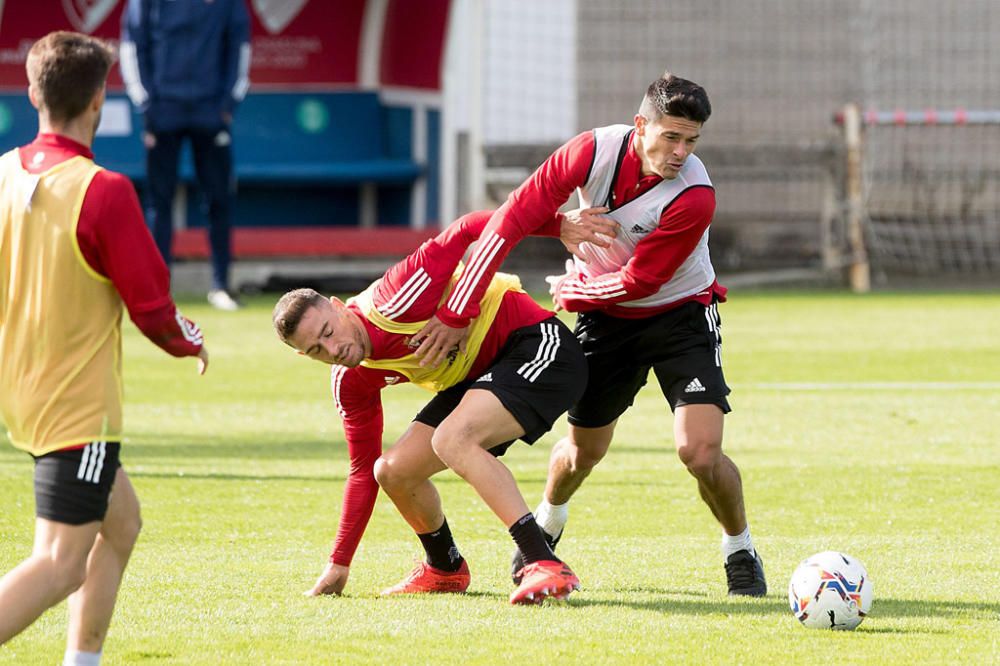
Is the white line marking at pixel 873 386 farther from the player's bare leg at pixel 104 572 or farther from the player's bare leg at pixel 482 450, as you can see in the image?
the player's bare leg at pixel 104 572

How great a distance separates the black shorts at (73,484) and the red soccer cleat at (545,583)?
1.72 meters

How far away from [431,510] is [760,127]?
48.6ft

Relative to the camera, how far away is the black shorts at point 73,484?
14.5 feet

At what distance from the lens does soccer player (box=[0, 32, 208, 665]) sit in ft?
14.4

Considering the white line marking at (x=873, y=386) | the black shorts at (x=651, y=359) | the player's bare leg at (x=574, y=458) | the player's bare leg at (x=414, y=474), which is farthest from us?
the white line marking at (x=873, y=386)

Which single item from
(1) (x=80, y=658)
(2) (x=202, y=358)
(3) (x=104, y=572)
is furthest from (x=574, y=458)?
(1) (x=80, y=658)

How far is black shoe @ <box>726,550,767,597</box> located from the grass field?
7cm

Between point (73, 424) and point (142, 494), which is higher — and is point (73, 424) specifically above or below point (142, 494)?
above

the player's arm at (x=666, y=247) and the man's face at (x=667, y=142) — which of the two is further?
the player's arm at (x=666, y=247)

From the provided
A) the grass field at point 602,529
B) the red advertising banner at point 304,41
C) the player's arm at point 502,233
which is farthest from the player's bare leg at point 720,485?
the red advertising banner at point 304,41

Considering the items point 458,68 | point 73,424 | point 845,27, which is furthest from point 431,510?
point 845,27

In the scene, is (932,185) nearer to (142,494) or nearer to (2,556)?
(142,494)

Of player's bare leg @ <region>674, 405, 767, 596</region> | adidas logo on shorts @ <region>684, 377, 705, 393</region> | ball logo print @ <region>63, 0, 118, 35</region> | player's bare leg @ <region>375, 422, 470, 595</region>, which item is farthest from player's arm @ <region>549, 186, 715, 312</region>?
ball logo print @ <region>63, 0, 118, 35</region>

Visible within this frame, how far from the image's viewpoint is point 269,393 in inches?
457
